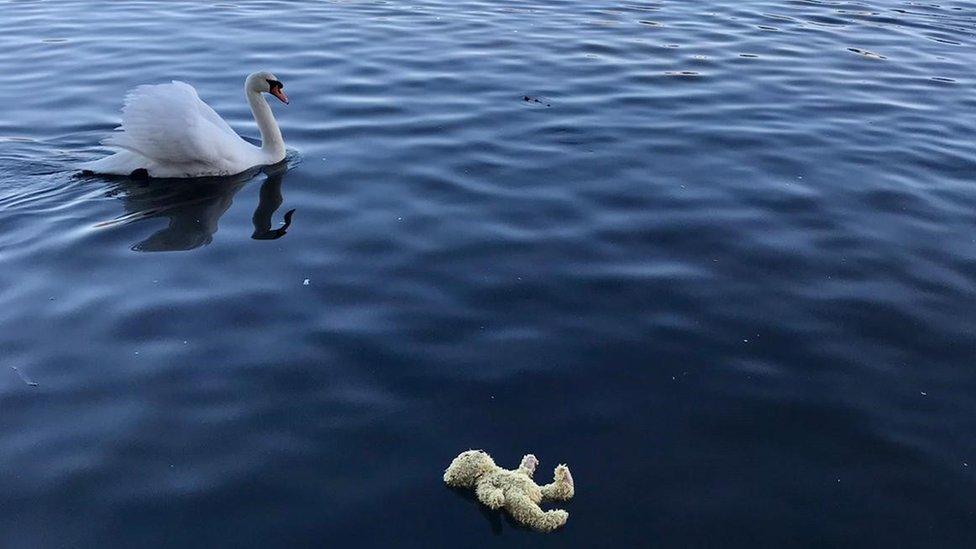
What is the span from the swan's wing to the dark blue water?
15.4 inches

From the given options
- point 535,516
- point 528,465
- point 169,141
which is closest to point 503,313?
point 528,465

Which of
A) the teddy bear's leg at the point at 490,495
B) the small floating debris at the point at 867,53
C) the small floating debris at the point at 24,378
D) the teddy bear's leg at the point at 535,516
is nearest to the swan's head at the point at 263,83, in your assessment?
the small floating debris at the point at 24,378

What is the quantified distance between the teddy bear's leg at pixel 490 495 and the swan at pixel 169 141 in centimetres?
645

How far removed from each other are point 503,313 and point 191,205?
4202mm

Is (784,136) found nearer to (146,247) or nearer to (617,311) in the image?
(617,311)

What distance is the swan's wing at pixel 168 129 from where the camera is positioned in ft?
36.6

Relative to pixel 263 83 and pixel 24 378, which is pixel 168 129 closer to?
pixel 263 83

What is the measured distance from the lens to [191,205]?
10.9 meters

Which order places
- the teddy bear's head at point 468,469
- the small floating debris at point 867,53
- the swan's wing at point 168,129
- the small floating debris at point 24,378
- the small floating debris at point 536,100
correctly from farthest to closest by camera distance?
the small floating debris at point 867,53
the small floating debris at point 536,100
the swan's wing at point 168,129
the small floating debris at point 24,378
the teddy bear's head at point 468,469

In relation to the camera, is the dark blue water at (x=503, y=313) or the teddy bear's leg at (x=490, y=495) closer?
the teddy bear's leg at (x=490, y=495)

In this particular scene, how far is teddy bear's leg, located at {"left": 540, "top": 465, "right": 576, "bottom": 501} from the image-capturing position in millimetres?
6133

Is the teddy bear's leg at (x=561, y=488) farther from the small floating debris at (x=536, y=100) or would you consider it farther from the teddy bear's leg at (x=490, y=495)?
the small floating debris at (x=536, y=100)

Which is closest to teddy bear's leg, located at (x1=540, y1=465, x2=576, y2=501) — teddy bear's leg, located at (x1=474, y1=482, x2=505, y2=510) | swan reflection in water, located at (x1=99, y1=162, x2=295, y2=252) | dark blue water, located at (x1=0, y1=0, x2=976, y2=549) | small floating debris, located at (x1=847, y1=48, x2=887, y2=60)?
dark blue water, located at (x1=0, y1=0, x2=976, y2=549)

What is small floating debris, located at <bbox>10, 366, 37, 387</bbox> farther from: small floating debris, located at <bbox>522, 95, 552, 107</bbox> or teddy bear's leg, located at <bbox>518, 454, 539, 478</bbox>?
small floating debris, located at <bbox>522, 95, 552, 107</bbox>
